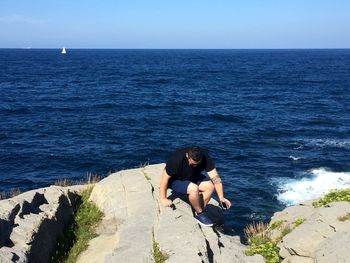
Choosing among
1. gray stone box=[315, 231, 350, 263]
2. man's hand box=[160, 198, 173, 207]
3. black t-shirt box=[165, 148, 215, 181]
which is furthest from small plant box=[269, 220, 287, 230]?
man's hand box=[160, 198, 173, 207]

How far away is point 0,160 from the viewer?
35.3 meters

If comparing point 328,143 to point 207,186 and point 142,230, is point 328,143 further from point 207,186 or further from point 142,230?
point 142,230

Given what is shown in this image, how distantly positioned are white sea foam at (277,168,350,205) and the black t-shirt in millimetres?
14793

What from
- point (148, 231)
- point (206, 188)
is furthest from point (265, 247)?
point (148, 231)

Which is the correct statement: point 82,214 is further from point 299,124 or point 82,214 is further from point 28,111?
point 28,111

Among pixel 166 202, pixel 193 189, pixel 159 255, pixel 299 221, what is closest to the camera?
pixel 159 255

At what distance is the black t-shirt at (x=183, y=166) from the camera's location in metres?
12.0

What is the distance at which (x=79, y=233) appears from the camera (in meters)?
12.9

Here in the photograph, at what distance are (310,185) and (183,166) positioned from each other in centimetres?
1851

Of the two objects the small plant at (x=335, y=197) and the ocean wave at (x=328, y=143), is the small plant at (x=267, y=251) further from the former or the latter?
the ocean wave at (x=328, y=143)

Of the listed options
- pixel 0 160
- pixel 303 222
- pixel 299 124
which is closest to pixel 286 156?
pixel 299 124

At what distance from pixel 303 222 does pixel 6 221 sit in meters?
9.74

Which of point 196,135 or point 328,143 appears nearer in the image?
point 328,143

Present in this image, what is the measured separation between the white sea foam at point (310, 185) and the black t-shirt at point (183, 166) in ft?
48.5
